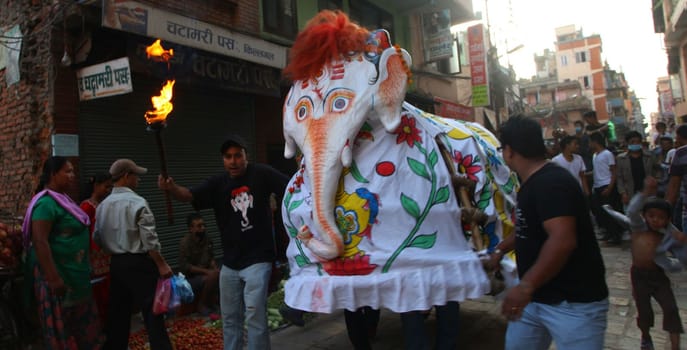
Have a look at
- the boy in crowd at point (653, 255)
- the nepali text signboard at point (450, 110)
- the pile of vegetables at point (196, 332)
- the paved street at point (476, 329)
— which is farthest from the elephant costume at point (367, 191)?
the nepali text signboard at point (450, 110)

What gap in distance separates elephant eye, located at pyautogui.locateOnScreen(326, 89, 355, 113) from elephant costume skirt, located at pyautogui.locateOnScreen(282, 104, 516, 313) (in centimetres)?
21

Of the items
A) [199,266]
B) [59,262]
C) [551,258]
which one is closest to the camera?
[551,258]

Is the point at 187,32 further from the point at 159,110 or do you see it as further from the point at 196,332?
the point at 196,332

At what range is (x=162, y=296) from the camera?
3.81m

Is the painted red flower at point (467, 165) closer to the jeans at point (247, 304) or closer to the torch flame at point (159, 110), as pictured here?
the jeans at point (247, 304)

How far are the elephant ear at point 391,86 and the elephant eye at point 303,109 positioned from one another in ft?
1.35

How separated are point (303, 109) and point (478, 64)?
48.1 ft

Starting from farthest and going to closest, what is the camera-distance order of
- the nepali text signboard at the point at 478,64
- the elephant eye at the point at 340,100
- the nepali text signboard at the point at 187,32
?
the nepali text signboard at the point at 478,64, the nepali text signboard at the point at 187,32, the elephant eye at the point at 340,100

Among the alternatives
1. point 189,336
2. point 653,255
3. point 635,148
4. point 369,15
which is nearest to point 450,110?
point 369,15

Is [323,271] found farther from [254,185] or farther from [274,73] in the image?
[274,73]

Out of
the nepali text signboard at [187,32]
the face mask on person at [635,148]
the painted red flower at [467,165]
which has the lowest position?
the painted red flower at [467,165]

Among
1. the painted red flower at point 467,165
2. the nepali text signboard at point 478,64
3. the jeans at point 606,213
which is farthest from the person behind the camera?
the nepali text signboard at point 478,64

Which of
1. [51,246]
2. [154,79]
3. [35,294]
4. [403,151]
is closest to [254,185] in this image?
[403,151]

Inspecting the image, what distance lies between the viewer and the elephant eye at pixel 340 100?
9.69 ft
